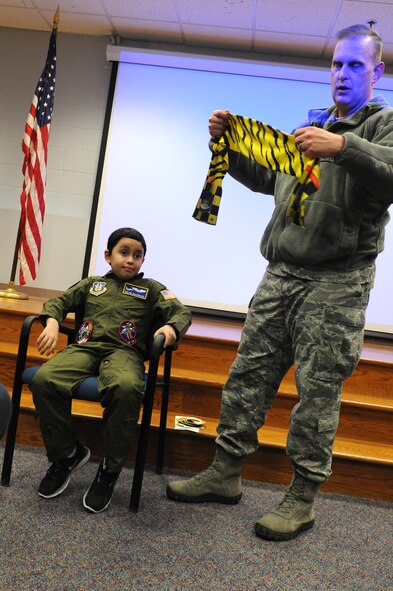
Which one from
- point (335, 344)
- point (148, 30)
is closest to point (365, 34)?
point (335, 344)

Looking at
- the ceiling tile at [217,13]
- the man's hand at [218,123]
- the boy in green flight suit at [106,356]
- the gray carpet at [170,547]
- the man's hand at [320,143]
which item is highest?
the ceiling tile at [217,13]

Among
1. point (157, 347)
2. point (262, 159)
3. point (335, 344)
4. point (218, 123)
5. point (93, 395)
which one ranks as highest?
point (218, 123)

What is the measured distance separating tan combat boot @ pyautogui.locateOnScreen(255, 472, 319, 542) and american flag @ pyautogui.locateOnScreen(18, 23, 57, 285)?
11.6 ft

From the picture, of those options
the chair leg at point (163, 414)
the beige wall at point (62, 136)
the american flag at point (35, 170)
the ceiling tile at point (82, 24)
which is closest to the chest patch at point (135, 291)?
the chair leg at point (163, 414)

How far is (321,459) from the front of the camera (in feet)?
6.05

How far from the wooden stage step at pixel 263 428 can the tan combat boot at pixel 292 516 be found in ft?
1.56

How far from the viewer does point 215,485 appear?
6.64ft

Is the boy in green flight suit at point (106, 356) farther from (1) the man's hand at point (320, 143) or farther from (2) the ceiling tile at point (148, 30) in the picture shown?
(2) the ceiling tile at point (148, 30)

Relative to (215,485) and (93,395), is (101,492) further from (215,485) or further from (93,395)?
(215,485)

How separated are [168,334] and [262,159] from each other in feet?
2.29

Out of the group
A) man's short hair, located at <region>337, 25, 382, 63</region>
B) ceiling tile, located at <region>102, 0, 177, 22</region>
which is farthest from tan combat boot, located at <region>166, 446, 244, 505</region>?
ceiling tile, located at <region>102, 0, 177, 22</region>

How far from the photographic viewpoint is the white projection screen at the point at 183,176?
16.6ft

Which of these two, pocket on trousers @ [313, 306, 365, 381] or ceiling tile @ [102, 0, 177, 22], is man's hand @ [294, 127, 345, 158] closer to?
pocket on trousers @ [313, 306, 365, 381]

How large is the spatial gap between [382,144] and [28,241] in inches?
148
